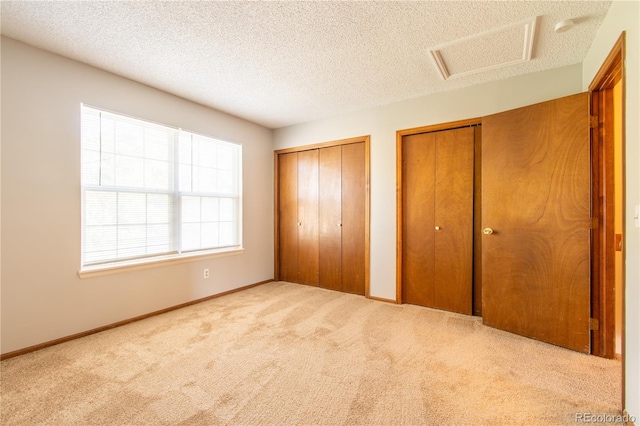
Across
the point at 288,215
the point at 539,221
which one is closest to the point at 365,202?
the point at 288,215

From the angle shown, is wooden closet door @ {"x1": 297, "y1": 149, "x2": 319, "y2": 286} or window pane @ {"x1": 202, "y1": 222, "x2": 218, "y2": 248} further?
wooden closet door @ {"x1": 297, "y1": 149, "x2": 319, "y2": 286}

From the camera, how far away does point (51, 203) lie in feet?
7.72

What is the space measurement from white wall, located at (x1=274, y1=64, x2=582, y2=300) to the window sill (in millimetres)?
2053

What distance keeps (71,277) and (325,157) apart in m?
3.10

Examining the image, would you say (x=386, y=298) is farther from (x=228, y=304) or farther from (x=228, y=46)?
(x=228, y=46)

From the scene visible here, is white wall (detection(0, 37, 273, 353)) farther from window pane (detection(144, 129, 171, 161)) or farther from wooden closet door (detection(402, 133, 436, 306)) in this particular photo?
wooden closet door (detection(402, 133, 436, 306))

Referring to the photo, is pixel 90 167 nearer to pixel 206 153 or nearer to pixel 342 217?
A: pixel 206 153

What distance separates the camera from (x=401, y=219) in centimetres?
343

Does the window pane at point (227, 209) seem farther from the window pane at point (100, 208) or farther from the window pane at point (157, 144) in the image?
the window pane at point (100, 208)

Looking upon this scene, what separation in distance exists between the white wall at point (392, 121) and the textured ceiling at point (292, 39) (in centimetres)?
14

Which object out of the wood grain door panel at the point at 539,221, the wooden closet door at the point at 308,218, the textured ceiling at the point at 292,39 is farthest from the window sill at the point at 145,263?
the wood grain door panel at the point at 539,221

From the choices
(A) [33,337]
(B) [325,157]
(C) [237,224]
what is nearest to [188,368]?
(A) [33,337]

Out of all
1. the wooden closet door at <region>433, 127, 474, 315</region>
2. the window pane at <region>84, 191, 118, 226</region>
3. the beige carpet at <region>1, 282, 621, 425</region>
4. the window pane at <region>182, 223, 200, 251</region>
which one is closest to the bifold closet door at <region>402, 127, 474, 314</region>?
the wooden closet door at <region>433, 127, 474, 315</region>

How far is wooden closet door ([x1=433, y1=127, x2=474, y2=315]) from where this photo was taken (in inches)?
120
